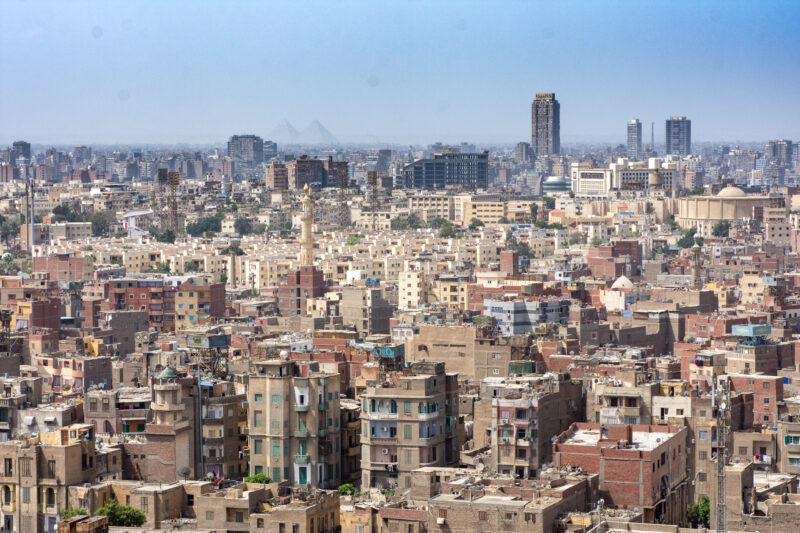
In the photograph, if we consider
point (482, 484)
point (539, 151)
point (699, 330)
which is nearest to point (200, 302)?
point (699, 330)

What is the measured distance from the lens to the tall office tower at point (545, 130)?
567 feet

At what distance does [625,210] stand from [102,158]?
2976 inches

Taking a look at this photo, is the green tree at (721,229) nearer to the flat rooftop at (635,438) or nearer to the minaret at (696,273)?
the minaret at (696,273)

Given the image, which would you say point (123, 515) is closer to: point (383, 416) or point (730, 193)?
point (383, 416)

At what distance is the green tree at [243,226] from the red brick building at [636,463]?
65271 millimetres

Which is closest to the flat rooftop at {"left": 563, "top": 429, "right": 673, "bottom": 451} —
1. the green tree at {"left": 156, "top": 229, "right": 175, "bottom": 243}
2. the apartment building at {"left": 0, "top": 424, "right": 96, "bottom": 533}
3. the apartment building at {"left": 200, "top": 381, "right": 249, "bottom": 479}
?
the apartment building at {"left": 200, "top": 381, "right": 249, "bottom": 479}

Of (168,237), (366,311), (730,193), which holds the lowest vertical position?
(366,311)

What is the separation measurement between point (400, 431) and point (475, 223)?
68.4 meters

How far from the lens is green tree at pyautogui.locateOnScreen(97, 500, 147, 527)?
2073cm

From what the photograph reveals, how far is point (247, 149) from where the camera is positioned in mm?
171625

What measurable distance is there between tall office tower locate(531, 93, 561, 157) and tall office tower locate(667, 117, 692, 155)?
11.5 m

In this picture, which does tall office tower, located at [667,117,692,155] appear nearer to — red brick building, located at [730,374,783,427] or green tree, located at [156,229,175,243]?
green tree, located at [156,229,175,243]

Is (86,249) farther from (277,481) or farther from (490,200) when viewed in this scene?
(277,481)

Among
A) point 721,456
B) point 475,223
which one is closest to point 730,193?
point 475,223
